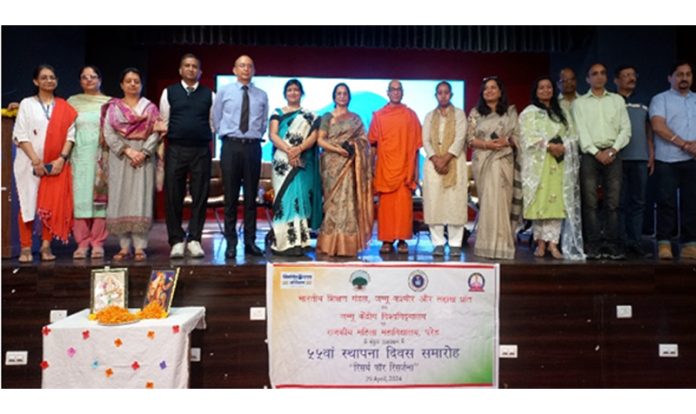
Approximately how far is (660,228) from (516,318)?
1.48 m

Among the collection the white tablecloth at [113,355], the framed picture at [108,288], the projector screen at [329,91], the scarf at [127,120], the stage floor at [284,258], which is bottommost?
the white tablecloth at [113,355]

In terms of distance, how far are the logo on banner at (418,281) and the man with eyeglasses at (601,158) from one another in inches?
51.1

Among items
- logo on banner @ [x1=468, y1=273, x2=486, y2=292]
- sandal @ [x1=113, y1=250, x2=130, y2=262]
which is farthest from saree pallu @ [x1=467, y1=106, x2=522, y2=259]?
sandal @ [x1=113, y1=250, x2=130, y2=262]

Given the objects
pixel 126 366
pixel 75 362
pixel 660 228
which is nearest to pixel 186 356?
pixel 126 366

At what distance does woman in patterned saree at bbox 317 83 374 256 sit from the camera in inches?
167

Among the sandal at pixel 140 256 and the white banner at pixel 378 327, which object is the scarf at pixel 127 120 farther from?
the white banner at pixel 378 327

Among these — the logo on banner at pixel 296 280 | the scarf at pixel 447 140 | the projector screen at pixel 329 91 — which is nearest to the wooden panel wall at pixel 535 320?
the logo on banner at pixel 296 280

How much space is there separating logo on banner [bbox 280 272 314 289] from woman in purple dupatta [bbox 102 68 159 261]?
1088mm

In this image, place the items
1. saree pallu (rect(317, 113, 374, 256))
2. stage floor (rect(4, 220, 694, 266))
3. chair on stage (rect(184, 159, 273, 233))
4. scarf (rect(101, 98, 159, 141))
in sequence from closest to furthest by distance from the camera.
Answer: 1. stage floor (rect(4, 220, 694, 266))
2. scarf (rect(101, 98, 159, 141))
3. saree pallu (rect(317, 113, 374, 256))
4. chair on stage (rect(184, 159, 273, 233))

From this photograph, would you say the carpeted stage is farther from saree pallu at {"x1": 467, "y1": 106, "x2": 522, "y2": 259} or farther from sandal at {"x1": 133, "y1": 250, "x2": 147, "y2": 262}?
saree pallu at {"x1": 467, "y1": 106, "x2": 522, "y2": 259}

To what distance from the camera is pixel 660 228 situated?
4.35m

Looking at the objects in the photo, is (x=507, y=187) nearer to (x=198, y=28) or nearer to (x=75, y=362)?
(x=75, y=362)

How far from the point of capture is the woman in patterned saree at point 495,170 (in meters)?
4.20

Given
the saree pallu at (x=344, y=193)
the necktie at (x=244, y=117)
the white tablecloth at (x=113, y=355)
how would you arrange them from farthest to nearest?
1. the saree pallu at (x=344, y=193)
2. the necktie at (x=244, y=117)
3. the white tablecloth at (x=113, y=355)
